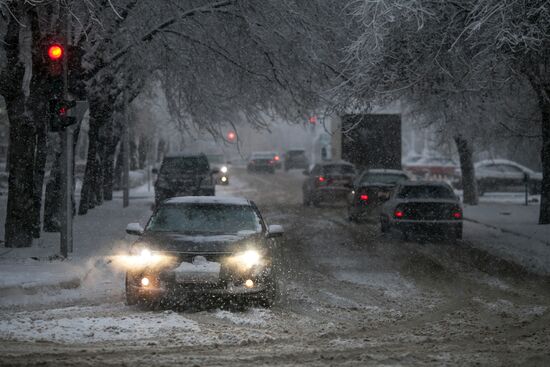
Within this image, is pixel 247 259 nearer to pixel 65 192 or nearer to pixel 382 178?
pixel 65 192

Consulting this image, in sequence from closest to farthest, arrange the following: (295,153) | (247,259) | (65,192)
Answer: (247,259), (65,192), (295,153)

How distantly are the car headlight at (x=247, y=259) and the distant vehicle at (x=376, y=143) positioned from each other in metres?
19.7

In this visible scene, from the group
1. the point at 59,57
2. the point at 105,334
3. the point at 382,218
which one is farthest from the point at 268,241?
the point at 382,218

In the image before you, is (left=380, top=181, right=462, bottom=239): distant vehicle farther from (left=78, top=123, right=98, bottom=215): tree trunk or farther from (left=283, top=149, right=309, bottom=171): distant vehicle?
(left=283, top=149, right=309, bottom=171): distant vehicle

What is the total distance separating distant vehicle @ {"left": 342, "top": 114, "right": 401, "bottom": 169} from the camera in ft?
98.8

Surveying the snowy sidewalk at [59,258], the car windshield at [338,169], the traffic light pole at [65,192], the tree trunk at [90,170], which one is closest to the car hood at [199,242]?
the snowy sidewalk at [59,258]

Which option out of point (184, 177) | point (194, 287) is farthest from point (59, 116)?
point (184, 177)

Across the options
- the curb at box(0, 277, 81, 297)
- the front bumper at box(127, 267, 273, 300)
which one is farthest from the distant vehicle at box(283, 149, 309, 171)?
the front bumper at box(127, 267, 273, 300)

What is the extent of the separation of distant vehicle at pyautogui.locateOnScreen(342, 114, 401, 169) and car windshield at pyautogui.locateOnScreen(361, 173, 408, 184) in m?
5.64

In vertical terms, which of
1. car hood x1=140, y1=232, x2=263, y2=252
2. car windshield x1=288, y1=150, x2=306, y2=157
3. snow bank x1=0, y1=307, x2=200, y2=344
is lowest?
snow bank x1=0, y1=307, x2=200, y2=344

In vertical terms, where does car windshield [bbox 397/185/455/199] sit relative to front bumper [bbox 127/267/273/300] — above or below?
above

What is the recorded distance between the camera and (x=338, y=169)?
30.5 meters

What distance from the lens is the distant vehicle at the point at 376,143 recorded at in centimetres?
3012

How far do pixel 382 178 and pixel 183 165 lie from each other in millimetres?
8067
